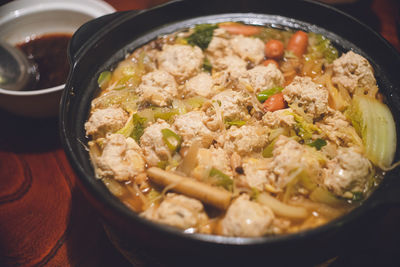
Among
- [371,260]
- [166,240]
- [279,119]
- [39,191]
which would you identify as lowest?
[39,191]

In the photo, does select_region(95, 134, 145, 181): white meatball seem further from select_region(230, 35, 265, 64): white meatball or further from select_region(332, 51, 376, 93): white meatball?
select_region(332, 51, 376, 93): white meatball

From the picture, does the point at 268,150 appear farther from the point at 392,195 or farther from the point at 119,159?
the point at 119,159

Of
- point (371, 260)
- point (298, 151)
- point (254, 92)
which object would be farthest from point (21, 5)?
point (371, 260)

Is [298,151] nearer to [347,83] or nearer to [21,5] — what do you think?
[347,83]

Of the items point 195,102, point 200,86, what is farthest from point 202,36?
point 195,102

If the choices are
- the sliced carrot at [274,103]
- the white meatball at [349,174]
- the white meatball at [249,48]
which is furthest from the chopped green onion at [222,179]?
the white meatball at [249,48]

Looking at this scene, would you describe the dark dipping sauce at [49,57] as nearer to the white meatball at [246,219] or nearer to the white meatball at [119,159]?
the white meatball at [119,159]

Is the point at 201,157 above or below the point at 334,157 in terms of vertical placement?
below
